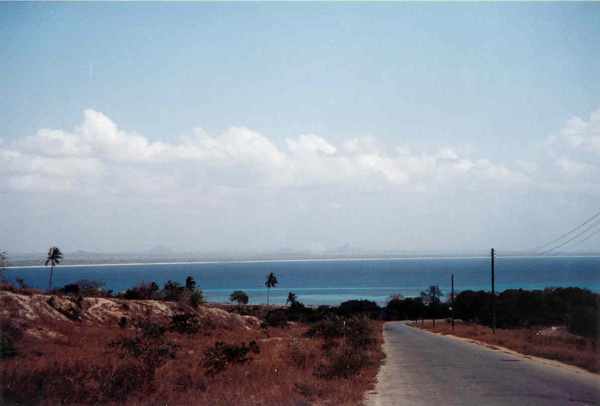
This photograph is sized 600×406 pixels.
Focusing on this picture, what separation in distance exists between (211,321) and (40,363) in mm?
28086

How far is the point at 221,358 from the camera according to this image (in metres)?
13.4

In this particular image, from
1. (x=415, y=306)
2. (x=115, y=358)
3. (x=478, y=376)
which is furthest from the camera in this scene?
(x=415, y=306)

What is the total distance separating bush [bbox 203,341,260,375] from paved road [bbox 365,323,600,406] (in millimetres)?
4268

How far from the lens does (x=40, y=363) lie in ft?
33.1

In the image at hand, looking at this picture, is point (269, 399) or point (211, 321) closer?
point (269, 399)

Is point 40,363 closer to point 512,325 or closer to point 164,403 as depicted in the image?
point 164,403

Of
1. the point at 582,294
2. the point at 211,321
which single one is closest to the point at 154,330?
the point at 211,321

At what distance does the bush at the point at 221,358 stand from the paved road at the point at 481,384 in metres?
4.27

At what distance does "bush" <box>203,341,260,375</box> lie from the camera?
1287 centimetres

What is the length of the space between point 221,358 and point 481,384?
7.25 metres

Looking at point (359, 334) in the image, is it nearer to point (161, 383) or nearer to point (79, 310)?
point (161, 383)

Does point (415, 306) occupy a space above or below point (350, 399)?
below

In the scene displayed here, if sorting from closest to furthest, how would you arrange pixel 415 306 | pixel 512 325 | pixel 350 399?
pixel 350 399
pixel 512 325
pixel 415 306

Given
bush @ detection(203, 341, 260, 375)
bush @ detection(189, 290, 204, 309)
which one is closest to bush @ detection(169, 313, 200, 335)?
bush @ detection(203, 341, 260, 375)
